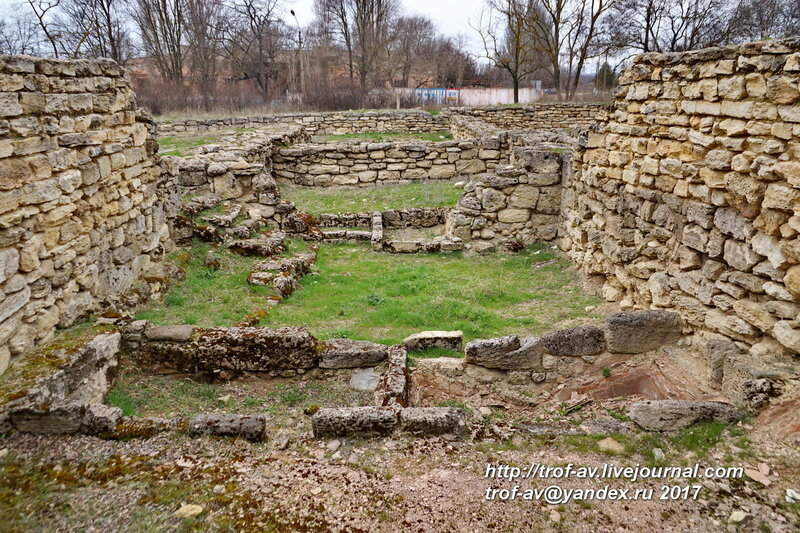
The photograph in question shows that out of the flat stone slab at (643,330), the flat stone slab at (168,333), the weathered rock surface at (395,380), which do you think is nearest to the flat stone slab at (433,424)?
the weathered rock surface at (395,380)

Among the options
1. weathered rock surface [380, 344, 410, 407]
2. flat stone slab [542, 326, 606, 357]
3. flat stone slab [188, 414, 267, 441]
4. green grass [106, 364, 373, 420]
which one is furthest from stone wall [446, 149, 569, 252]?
flat stone slab [188, 414, 267, 441]

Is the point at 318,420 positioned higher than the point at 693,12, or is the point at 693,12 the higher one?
the point at 693,12

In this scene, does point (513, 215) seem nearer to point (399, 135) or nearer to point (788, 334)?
point (788, 334)

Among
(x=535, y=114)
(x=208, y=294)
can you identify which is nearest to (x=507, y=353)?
(x=208, y=294)

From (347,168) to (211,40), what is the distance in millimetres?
25630

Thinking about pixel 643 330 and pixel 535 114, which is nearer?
pixel 643 330

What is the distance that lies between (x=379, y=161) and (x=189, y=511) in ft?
36.1

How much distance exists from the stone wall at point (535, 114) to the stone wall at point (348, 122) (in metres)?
1.35

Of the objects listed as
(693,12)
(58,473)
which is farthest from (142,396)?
(693,12)

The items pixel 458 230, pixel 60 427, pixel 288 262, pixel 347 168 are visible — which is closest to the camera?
pixel 60 427

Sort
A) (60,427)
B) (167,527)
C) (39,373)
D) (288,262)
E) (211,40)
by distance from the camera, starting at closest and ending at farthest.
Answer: (167,527) < (60,427) < (39,373) < (288,262) < (211,40)

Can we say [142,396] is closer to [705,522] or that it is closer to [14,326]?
[14,326]

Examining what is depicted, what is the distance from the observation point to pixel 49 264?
4.41 m

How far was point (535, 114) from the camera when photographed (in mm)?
23375
